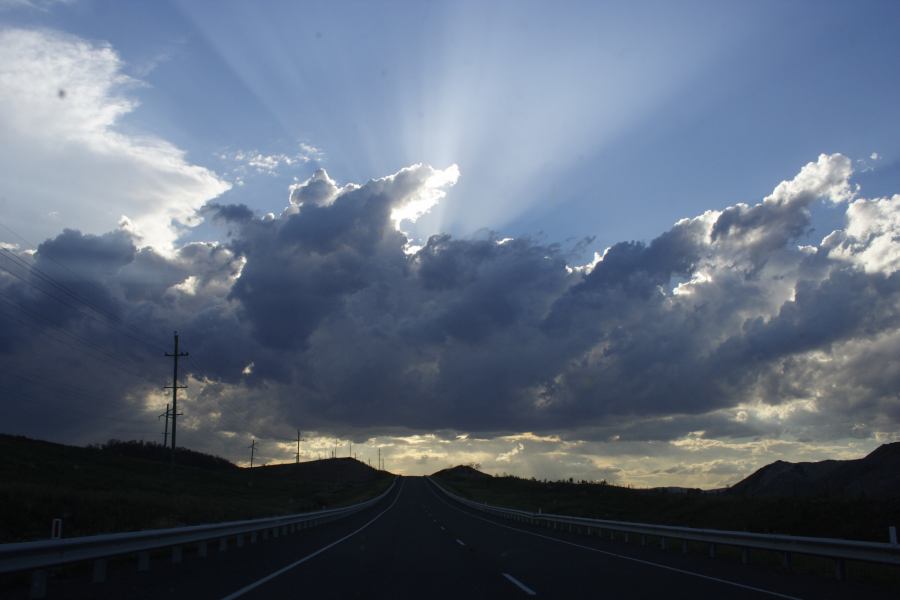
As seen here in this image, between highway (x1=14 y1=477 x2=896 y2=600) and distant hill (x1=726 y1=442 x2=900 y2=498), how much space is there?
83.9 feet

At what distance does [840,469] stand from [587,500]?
60.7 feet

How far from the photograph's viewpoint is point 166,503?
32.5 metres

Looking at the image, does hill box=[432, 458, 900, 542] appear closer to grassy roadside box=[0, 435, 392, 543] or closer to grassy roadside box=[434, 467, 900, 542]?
grassy roadside box=[434, 467, 900, 542]

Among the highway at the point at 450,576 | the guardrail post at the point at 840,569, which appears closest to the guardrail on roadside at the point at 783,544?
the guardrail post at the point at 840,569

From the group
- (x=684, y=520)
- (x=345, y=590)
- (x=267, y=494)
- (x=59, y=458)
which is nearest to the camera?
(x=345, y=590)

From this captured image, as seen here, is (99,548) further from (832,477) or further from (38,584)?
(832,477)

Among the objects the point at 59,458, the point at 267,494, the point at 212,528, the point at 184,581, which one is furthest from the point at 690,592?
the point at 267,494

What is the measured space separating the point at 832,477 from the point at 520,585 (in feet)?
163

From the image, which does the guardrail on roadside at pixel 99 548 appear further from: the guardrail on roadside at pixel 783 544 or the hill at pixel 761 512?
the hill at pixel 761 512

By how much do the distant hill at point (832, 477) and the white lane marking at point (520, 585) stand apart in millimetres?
30907

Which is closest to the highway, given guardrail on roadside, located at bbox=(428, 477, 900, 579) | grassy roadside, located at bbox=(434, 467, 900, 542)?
guardrail on roadside, located at bbox=(428, 477, 900, 579)

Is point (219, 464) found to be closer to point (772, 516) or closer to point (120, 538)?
point (772, 516)

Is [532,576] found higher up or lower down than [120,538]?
lower down

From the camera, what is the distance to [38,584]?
1151 cm
